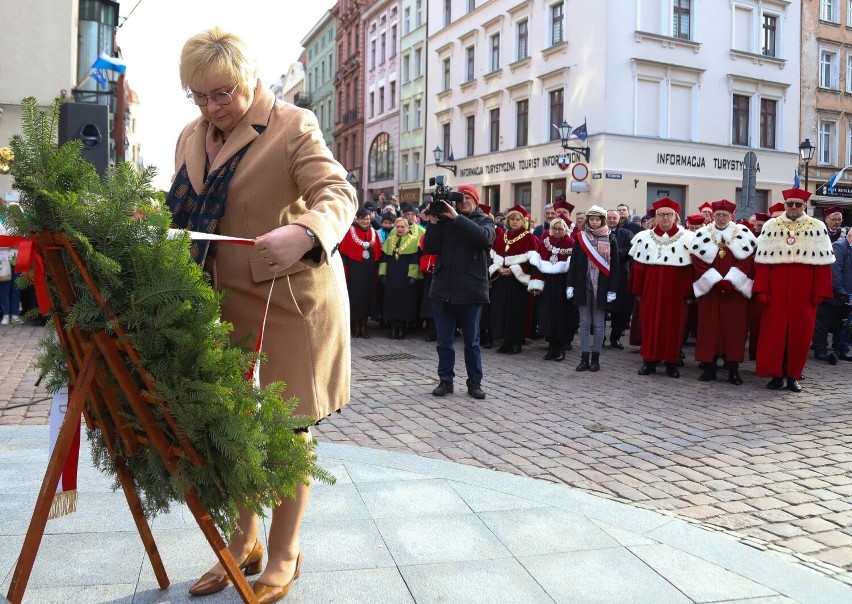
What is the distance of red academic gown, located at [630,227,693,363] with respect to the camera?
378 inches

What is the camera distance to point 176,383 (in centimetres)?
250

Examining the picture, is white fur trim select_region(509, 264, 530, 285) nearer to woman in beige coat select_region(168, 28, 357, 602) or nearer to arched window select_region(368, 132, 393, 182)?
woman in beige coat select_region(168, 28, 357, 602)

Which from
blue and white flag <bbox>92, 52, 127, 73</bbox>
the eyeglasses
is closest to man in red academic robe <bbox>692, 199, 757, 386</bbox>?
the eyeglasses

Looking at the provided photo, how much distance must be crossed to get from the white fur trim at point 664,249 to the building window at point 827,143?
28.6 m

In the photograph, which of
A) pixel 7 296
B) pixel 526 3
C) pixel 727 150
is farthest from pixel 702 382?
pixel 526 3

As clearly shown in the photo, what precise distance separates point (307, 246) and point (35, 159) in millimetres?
802

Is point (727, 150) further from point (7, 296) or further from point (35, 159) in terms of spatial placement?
point (35, 159)

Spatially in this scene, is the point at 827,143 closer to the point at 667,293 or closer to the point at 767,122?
the point at 767,122

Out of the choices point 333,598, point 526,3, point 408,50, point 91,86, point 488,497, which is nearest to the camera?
point 333,598

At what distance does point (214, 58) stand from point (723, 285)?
25.3 feet

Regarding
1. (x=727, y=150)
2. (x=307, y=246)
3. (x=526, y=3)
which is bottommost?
(x=307, y=246)

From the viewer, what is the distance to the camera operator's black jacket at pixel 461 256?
8.04 metres

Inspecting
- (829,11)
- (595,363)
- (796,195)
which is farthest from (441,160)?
(796,195)

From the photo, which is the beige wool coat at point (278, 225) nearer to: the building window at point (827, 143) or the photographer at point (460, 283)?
the photographer at point (460, 283)
